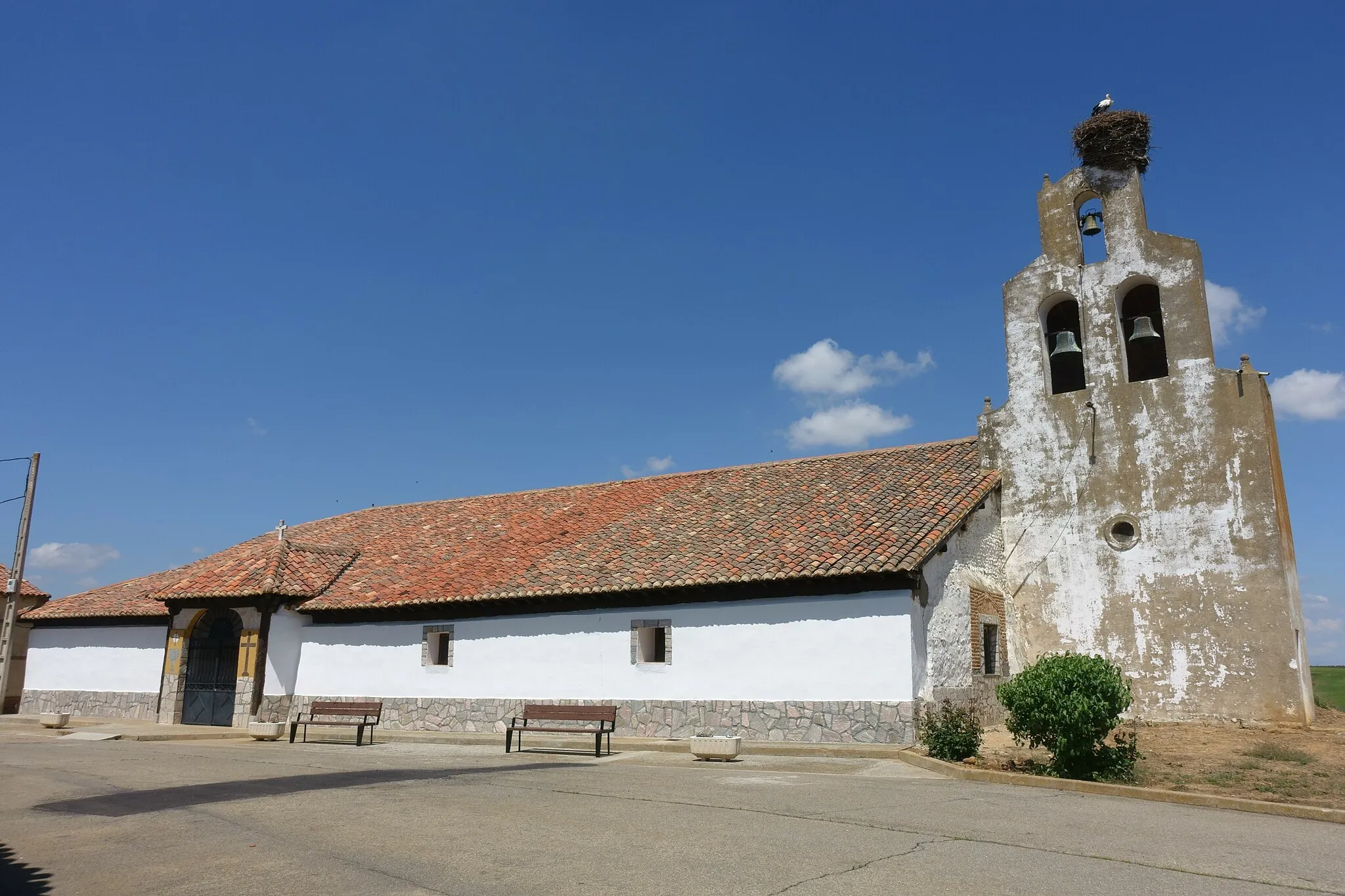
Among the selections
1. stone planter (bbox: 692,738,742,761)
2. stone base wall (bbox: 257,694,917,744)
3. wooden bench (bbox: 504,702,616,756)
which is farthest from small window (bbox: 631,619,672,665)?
stone planter (bbox: 692,738,742,761)

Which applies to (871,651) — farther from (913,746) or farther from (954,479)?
(954,479)

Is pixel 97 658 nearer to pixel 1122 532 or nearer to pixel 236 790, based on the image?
pixel 236 790

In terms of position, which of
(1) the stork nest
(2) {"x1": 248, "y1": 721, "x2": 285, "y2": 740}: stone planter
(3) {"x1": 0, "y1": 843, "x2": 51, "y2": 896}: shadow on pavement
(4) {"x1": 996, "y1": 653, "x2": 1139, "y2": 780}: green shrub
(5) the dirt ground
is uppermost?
(1) the stork nest

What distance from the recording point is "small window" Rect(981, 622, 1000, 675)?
688 inches

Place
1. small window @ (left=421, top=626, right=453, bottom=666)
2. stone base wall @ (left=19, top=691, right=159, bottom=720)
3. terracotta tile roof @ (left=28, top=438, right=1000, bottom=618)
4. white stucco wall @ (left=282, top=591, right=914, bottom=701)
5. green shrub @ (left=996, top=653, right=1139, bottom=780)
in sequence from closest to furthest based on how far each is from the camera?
green shrub @ (left=996, top=653, right=1139, bottom=780)
white stucco wall @ (left=282, top=591, right=914, bottom=701)
terracotta tile roof @ (left=28, top=438, right=1000, bottom=618)
small window @ (left=421, top=626, right=453, bottom=666)
stone base wall @ (left=19, top=691, right=159, bottom=720)

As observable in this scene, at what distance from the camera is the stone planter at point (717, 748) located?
13.5 m

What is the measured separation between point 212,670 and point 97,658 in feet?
15.9

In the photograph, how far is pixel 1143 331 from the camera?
56.1ft

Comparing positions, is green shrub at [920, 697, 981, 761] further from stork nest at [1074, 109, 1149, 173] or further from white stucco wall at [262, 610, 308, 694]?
white stucco wall at [262, 610, 308, 694]

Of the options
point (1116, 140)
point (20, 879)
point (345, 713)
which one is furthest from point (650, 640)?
point (1116, 140)

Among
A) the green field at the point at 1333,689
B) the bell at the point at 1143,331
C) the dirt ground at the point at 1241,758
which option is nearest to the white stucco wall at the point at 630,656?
the dirt ground at the point at 1241,758

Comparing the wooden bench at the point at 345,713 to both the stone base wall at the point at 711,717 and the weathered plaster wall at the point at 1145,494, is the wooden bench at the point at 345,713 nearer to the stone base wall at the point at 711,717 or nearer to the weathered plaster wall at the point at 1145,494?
the stone base wall at the point at 711,717

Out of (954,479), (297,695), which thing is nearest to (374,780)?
(297,695)

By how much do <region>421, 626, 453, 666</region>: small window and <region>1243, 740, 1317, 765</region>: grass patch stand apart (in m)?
15.0
